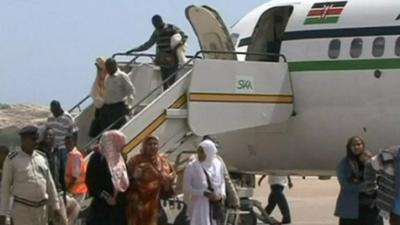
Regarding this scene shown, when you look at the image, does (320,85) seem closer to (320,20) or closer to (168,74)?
(320,20)

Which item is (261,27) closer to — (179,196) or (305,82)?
(305,82)

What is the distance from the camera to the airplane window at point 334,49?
21689mm

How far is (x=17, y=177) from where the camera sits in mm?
15664

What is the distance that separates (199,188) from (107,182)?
5.51 ft

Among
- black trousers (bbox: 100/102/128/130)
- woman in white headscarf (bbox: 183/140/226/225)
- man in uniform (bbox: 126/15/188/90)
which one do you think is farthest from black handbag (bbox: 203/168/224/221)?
man in uniform (bbox: 126/15/188/90)

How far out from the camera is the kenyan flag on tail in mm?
21891

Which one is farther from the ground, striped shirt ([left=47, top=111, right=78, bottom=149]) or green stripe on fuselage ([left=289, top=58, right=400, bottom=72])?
green stripe on fuselage ([left=289, top=58, right=400, bottom=72])

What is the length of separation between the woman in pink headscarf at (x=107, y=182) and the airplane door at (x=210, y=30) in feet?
24.1

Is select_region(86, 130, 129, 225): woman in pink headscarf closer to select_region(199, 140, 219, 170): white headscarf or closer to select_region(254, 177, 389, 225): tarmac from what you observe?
select_region(199, 140, 219, 170): white headscarf

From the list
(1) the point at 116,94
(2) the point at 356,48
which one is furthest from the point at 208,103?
(2) the point at 356,48

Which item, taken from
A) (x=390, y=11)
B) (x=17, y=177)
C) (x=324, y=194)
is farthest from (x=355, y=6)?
(x=324, y=194)

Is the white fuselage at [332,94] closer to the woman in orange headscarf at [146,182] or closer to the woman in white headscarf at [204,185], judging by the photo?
the woman in white headscarf at [204,185]

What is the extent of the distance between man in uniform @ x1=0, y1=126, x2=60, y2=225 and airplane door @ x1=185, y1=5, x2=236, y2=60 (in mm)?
7991

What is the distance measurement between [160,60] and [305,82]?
254 centimetres
